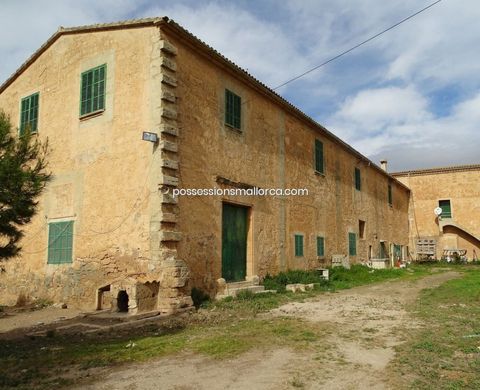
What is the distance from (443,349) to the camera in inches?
215

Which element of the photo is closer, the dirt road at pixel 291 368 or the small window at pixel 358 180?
the dirt road at pixel 291 368

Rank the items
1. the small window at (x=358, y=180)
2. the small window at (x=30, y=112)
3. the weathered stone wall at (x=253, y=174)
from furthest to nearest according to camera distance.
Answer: the small window at (x=358, y=180), the small window at (x=30, y=112), the weathered stone wall at (x=253, y=174)

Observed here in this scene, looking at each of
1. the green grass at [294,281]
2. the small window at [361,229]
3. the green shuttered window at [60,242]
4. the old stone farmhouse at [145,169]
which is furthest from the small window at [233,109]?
the small window at [361,229]

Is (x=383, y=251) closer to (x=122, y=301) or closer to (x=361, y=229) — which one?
(x=361, y=229)

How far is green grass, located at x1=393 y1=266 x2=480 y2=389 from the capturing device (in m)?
4.31

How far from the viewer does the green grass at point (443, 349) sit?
4.31 m

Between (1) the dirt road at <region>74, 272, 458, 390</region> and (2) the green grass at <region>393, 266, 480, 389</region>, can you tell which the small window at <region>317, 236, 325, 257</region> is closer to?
(2) the green grass at <region>393, 266, 480, 389</region>

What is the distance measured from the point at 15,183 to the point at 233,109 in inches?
265

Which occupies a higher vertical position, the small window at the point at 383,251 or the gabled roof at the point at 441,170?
the gabled roof at the point at 441,170

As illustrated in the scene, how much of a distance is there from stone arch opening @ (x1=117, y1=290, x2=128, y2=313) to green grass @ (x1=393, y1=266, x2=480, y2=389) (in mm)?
5312

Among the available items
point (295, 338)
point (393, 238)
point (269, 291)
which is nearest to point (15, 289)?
point (269, 291)

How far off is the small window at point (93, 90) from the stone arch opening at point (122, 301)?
4.47 metres

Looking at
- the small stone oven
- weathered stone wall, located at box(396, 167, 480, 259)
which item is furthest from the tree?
weathered stone wall, located at box(396, 167, 480, 259)

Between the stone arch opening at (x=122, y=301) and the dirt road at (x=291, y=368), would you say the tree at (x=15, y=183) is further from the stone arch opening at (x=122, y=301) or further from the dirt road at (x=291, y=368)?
the dirt road at (x=291, y=368)
